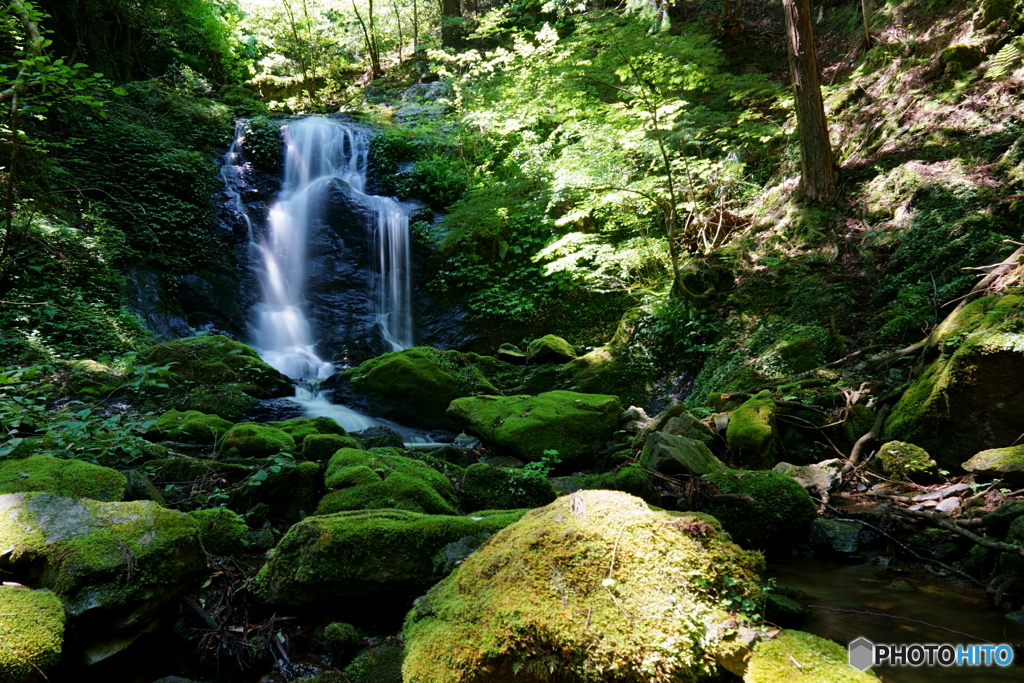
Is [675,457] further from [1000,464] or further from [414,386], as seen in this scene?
[414,386]

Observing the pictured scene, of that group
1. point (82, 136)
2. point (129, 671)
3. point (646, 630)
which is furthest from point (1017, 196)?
point (82, 136)

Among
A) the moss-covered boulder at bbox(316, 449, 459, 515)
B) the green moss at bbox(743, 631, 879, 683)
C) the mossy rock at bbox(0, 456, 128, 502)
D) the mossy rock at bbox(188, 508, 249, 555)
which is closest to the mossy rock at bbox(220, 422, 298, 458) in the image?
the moss-covered boulder at bbox(316, 449, 459, 515)

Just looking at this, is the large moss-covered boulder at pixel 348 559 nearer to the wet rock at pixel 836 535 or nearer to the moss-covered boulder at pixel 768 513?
the moss-covered boulder at pixel 768 513

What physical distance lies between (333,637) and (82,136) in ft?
47.6

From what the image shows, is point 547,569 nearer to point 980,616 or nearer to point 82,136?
point 980,616

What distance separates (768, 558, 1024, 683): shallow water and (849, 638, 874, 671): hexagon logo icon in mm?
50

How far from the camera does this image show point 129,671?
8.28ft

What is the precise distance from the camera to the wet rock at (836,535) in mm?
4008

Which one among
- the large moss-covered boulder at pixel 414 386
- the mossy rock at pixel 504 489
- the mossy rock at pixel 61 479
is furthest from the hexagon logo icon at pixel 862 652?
the large moss-covered boulder at pixel 414 386

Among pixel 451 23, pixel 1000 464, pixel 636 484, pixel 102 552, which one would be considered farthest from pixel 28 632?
pixel 451 23

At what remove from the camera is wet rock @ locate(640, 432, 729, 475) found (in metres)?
4.70

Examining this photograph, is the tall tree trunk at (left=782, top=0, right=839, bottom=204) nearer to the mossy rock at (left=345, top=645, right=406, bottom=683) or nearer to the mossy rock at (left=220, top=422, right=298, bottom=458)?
the mossy rock at (left=220, top=422, right=298, bottom=458)

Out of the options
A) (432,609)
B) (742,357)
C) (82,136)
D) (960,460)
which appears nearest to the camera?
(432,609)

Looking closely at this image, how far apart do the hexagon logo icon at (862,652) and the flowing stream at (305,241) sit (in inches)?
383
